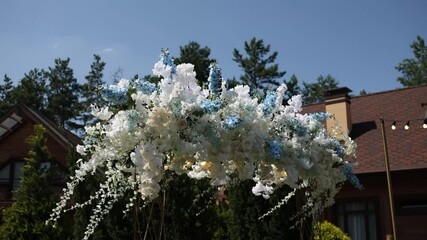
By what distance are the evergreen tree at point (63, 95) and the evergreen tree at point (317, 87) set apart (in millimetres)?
22734

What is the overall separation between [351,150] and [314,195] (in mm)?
1074

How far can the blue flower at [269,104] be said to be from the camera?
5.74 m

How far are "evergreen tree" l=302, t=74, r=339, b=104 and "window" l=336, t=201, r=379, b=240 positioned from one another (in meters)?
36.8

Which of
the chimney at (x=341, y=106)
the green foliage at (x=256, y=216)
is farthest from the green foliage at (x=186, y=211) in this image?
the chimney at (x=341, y=106)

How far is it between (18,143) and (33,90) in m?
29.9

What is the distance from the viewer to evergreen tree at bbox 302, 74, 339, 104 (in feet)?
172

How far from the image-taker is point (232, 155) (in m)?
5.34

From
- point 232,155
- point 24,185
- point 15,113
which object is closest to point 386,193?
point 24,185

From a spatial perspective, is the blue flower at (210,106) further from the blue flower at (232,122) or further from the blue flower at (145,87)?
the blue flower at (145,87)

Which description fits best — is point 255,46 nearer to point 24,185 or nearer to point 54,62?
point 54,62

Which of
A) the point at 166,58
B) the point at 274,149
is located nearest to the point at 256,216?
the point at 274,149

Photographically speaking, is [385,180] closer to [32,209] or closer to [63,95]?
[32,209]

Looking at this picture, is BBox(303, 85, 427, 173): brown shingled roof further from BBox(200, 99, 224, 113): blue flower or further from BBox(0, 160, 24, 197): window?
BBox(0, 160, 24, 197): window

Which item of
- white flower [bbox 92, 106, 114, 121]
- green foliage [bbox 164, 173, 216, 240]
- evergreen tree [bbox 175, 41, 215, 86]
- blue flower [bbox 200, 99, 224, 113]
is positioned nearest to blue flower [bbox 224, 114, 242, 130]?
blue flower [bbox 200, 99, 224, 113]
